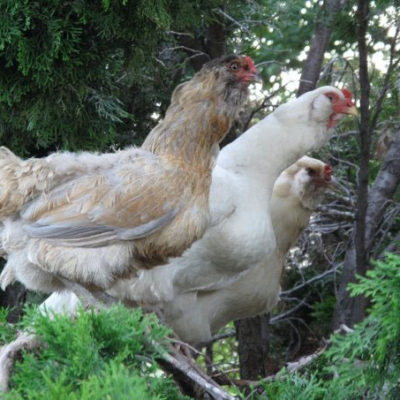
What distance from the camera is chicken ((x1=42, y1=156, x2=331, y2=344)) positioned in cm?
378

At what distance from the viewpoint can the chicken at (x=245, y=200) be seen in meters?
3.47

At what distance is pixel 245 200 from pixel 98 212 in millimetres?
888

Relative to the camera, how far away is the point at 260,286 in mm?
4027

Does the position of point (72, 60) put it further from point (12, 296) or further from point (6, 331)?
point (6, 331)

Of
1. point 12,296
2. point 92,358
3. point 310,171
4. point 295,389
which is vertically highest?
point 310,171

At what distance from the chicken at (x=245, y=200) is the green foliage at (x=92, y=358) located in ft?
4.13

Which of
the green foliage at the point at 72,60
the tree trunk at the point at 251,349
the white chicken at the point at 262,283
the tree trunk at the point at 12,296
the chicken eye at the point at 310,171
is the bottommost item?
the tree trunk at the point at 251,349

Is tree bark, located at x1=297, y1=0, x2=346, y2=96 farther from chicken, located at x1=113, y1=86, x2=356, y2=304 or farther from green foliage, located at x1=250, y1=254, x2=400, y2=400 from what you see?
green foliage, located at x1=250, y1=254, x2=400, y2=400

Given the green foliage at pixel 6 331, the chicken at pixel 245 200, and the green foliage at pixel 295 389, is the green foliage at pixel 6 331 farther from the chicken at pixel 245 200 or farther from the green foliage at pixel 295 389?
the chicken at pixel 245 200

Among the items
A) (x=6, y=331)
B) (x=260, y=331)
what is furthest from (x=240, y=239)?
(x=260, y=331)

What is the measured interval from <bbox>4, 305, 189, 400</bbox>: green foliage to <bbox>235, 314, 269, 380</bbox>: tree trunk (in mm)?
2781

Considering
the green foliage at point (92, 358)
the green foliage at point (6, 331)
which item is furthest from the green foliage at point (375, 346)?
the green foliage at point (6, 331)

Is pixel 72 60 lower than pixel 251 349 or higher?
higher

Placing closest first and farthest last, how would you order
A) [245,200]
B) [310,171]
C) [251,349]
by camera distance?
[245,200] < [310,171] < [251,349]
